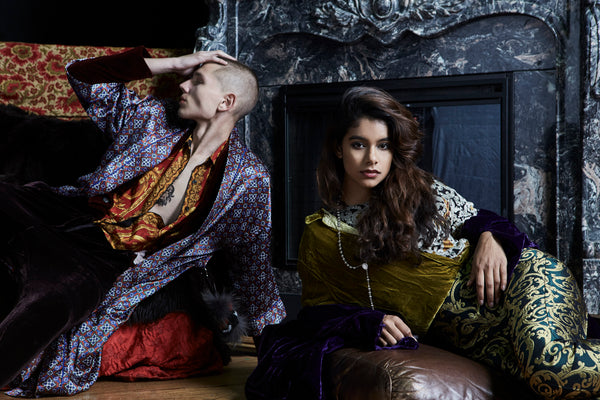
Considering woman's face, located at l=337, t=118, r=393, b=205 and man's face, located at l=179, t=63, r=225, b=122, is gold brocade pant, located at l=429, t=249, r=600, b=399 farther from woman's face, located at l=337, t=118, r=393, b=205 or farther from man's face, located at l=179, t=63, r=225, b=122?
man's face, located at l=179, t=63, r=225, b=122

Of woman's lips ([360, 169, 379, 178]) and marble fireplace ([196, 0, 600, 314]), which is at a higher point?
marble fireplace ([196, 0, 600, 314])

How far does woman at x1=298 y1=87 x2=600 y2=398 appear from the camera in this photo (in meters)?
1.78

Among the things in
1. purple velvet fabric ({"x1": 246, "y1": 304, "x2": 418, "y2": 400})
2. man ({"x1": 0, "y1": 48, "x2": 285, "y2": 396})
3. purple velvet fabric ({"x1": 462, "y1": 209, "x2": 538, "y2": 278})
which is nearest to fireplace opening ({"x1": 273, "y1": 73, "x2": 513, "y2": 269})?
man ({"x1": 0, "y1": 48, "x2": 285, "y2": 396})

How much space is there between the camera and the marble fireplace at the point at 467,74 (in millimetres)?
3068

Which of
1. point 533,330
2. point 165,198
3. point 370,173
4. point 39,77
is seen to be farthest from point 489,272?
point 39,77

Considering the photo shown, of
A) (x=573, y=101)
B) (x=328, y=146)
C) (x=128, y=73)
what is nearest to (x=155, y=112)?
(x=128, y=73)

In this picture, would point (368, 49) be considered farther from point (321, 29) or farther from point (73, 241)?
point (73, 241)

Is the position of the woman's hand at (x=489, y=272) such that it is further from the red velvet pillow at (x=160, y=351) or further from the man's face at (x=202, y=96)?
the man's face at (x=202, y=96)

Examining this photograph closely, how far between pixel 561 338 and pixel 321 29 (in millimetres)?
2338

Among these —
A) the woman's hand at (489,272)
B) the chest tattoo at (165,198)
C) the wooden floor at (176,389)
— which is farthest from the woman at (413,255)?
the chest tattoo at (165,198)

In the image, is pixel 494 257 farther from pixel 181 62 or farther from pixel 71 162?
pixel 71 162

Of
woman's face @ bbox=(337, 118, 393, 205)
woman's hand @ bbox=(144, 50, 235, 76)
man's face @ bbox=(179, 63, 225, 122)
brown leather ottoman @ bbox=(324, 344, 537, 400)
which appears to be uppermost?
woman's hand @ bbox=(144, 50, 235, 76)

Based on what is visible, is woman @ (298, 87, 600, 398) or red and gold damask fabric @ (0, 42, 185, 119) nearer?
woman @ (298, 87, 600, 398)

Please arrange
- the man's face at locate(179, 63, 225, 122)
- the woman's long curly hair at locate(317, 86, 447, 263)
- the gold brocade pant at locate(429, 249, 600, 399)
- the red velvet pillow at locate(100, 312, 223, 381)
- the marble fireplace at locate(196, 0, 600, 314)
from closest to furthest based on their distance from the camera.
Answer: the gold brocade pant at locate(429, 249, 600, 399)
the woman's long curly hair at locate(317, 86, 447, 263)
the red velvet pillow at locate(100, 312, 223, 381)
the man's face at locate(179, 63, 225, 122)
the marble fireplace at locate(196, 0, 600, 314)
